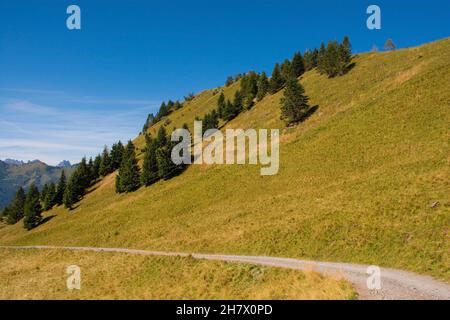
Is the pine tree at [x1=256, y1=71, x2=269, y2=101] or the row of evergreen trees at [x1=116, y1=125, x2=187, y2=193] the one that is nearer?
the row of evergreen trees at [x1=116, y1=125, x2=187, y2=193]

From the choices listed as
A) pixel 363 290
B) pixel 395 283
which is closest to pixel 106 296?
pixel 363 290

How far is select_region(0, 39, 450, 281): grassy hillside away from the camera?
21.9 m

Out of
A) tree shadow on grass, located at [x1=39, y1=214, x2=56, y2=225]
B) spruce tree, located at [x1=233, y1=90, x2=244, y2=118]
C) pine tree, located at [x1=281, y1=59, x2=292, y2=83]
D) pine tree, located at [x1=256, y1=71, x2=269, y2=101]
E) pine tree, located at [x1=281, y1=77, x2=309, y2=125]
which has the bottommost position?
tree shadow on grass, located at [x1=39, y1=214, x2=56, y2=225]

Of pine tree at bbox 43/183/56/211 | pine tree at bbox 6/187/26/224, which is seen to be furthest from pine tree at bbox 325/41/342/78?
pine tree at bbox 6/187/26/224

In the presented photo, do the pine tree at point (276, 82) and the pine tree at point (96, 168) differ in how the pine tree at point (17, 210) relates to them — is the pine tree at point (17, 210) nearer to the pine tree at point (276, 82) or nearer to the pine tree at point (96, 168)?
the pine tree at point (96, 168)

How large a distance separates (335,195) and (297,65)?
79.9 metres

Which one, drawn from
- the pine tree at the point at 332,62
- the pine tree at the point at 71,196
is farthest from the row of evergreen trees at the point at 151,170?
the pine tree at the point at 332,62

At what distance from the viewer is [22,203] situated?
3829 inches

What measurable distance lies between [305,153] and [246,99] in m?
55.8

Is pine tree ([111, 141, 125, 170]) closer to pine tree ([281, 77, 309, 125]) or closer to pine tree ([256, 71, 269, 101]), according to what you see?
pine tree ([256, 71, 269, 101])

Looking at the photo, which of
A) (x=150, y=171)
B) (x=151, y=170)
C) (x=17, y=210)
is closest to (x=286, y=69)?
(x=151, y=170)

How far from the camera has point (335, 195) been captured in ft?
103

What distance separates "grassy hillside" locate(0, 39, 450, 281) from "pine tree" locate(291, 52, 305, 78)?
2795cm

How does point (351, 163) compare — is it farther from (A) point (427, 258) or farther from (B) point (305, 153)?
(A) point (427, 258)
